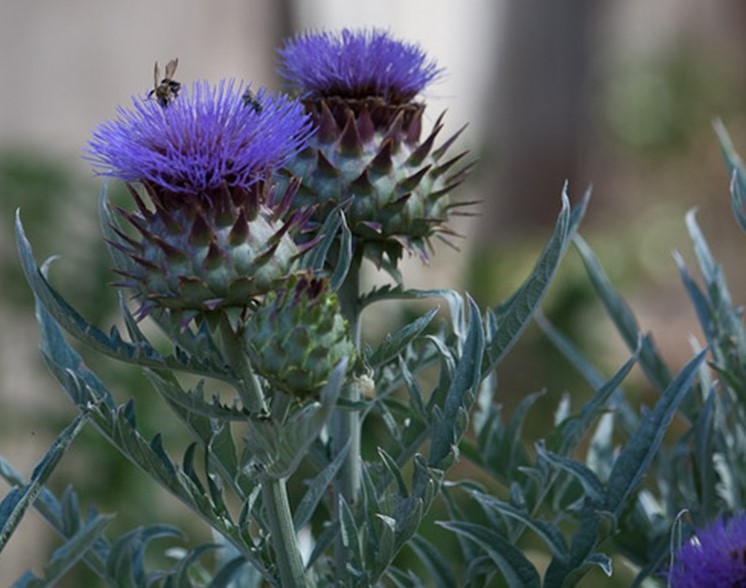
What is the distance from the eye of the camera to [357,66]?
1.07m

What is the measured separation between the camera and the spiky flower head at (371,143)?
41.3 inches

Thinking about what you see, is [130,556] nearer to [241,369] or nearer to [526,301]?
[241,369]

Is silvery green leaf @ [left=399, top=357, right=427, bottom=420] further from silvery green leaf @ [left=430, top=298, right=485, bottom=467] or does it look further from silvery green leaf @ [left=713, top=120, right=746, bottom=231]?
silvery green leaf @ [left=713, top=120, right=746, bottom=231]

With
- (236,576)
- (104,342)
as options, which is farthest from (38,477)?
(236,576)

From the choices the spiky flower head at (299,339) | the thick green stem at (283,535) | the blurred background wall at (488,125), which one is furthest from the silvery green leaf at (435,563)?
the blurred background wall at (488,125)

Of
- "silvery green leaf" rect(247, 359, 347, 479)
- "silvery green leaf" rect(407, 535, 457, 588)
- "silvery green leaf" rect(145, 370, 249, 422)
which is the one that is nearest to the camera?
"silvery green leaf" rect(247, 359, 347, 479)

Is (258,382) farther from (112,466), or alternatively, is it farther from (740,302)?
(740,302)

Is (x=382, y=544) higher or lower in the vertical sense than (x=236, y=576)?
higher

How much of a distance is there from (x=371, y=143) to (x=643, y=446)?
0.32 meters

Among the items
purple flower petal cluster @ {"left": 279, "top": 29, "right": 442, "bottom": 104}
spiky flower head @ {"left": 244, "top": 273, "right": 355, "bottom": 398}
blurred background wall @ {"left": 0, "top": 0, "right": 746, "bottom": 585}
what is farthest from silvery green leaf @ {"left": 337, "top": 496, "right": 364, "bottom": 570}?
blurred background wall @ {"left": 0, "top": 0, "right": 746, "bottom": 585}

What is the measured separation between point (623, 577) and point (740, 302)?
2.79m

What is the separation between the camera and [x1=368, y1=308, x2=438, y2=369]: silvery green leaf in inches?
35.7

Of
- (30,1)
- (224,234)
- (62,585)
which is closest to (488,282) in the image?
(62,585)

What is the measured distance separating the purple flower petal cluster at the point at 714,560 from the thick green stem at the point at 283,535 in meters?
0.26
